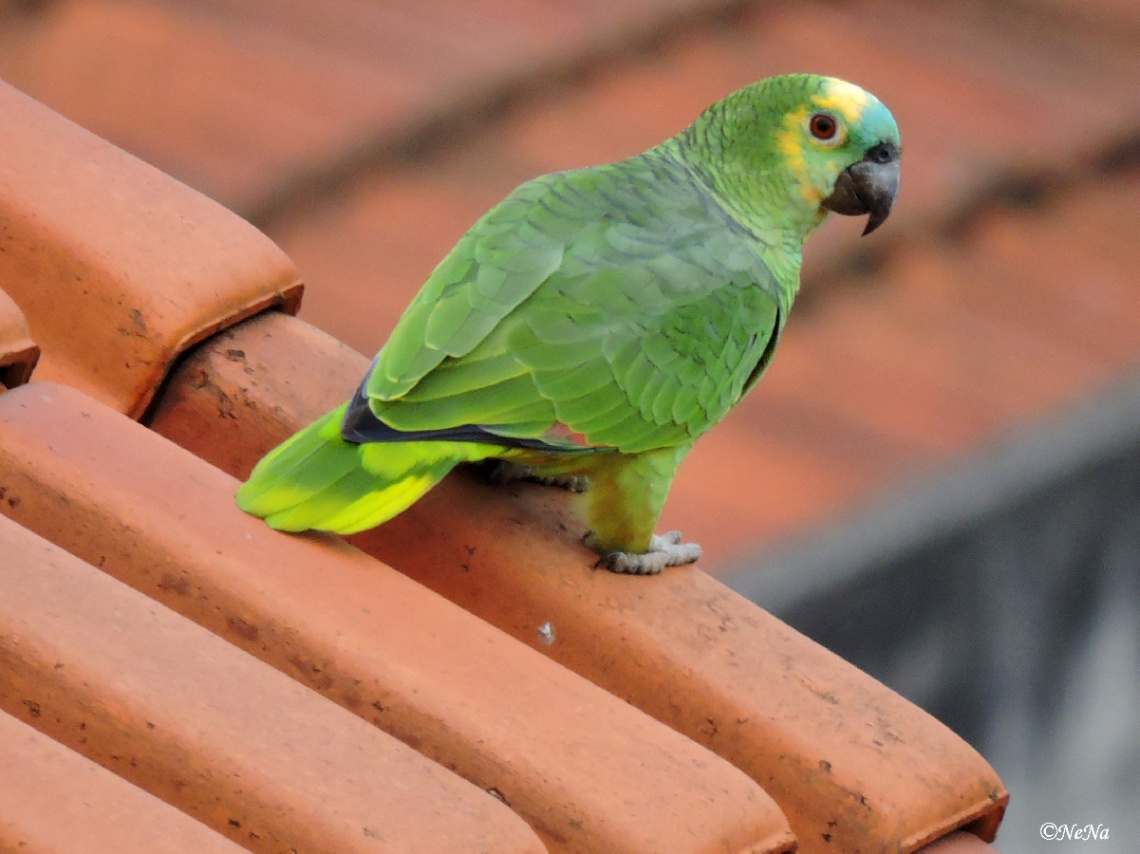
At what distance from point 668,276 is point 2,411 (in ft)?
2.71

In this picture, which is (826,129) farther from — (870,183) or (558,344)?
(558,344)

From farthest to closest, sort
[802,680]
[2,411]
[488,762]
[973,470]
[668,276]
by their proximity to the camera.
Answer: [973,470] → [668,276] → [802,680] → [2,411] → [488,762]

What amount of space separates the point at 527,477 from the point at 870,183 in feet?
2.21

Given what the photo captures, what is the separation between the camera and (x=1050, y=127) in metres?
4.27

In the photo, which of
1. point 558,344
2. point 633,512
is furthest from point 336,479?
point 633,512

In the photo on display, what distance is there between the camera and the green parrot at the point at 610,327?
1779 millimetres

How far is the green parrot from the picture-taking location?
1.78 metres

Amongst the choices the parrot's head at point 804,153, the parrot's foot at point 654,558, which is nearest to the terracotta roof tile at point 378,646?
the parrot's foot at point 654,558


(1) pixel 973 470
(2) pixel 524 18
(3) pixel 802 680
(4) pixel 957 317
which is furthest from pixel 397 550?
(2) pixel 524 18

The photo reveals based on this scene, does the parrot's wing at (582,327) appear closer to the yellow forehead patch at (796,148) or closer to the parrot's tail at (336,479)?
the parrot's tail at (336,479)

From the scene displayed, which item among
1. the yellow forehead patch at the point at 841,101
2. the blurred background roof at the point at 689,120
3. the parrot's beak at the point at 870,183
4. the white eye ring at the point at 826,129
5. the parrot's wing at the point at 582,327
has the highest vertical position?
the yellow forehead patch at the point at 841,101

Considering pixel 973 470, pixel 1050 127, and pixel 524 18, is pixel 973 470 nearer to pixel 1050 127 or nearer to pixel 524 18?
pixel 1050 127

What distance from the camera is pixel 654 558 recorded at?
6.48 feet

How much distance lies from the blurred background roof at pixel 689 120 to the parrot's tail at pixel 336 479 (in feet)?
4.20
